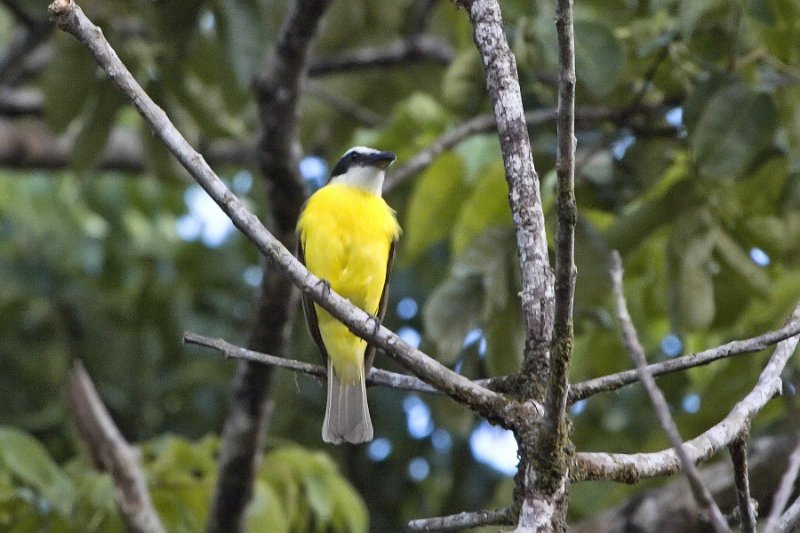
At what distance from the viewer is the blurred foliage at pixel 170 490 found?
12.8 feet

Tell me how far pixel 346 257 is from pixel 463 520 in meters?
1.96

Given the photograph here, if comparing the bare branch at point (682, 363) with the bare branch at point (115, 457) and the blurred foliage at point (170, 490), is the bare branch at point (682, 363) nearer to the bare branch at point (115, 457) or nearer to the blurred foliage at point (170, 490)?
the blurred foliage at point (170, 490)

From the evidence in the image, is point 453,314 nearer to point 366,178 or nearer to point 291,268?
point 366,178

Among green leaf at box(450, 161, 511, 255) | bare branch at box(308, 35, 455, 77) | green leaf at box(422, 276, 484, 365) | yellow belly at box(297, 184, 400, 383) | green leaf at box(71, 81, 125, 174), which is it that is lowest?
green leaf at box(422, 276, 484, 365)

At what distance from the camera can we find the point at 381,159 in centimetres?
429

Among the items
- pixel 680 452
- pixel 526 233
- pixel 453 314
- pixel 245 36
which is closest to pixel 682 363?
pixel 526 233

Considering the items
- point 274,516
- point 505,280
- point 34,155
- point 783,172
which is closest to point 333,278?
point 505,280

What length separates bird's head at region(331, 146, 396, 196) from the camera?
4.32 meters

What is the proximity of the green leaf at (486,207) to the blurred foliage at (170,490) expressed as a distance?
102cm

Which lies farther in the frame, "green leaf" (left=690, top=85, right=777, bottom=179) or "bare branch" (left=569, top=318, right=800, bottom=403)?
"green leaf" (left=690, top=85, right=777, bottom=179)

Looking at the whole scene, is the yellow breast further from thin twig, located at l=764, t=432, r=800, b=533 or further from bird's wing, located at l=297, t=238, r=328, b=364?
thin twig, located at l=764, t=432, r=800, b=533

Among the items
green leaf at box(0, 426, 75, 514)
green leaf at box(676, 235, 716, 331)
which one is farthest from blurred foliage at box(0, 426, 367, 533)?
green leaf at box(676, 235, 716, 331)

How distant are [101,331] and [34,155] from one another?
116cm

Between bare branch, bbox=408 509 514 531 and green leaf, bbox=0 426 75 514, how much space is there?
1993 mm
